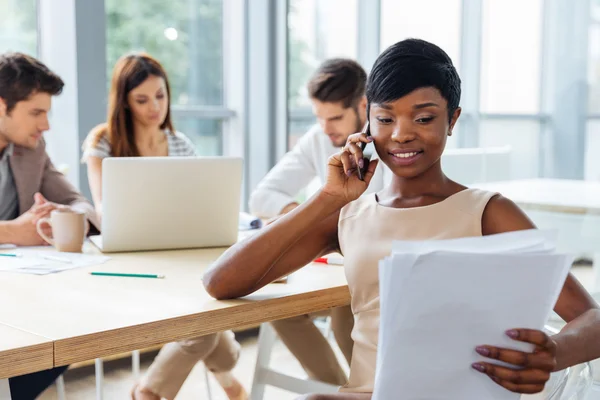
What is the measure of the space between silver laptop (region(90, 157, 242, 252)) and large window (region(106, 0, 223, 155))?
5.72ft

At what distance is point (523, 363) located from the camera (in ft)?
3.37

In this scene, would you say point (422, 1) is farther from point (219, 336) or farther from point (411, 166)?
point (411, 166)

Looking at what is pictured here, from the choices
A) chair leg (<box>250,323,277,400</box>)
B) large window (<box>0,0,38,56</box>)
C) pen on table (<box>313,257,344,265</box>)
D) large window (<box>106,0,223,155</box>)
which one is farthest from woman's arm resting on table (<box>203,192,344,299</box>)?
large window (<box>106,0,223,155</box>)

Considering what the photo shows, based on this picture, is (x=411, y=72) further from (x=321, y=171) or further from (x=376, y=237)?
(x=321, y=171)

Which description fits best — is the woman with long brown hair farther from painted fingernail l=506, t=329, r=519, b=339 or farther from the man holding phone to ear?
painted fingernail l=506, t=329, r=519, b=339

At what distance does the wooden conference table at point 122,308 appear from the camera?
119 cm

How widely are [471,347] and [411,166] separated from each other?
0.44 metres

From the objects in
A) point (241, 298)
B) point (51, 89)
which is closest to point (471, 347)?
point (241, 298)

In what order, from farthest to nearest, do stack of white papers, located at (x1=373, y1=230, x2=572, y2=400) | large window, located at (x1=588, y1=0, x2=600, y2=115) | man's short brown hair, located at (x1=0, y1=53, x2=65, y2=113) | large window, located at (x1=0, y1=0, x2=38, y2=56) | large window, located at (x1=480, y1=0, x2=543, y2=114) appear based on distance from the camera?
large window, located at (x1=0, y1=0, x2=38, y2=56)
large window, located at (x1=480, y1=0, x2=543, y2=114)
large window, located at (x1=588, y1=0, x2=600, y2=115)
man's short brown hair, located at (x1=0, y1=53, x2=65, y2=113)
stack of white papers, located at (x1=373, y1=230, x2=572, y2=400)

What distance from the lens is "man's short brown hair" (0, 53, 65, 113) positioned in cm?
231

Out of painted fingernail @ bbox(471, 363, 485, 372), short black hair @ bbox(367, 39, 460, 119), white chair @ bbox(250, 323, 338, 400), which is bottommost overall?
white chair @ bbox(250, 323, 338, 400)

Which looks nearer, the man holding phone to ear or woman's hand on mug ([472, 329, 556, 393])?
woman's hand on mug ([472, 329, 556, 393])

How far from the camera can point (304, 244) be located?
1.49 meters

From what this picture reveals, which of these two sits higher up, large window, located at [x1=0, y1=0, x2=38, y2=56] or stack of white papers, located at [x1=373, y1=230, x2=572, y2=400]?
large window, located at [x1=0, y1=0, x2=38, y2=56]
